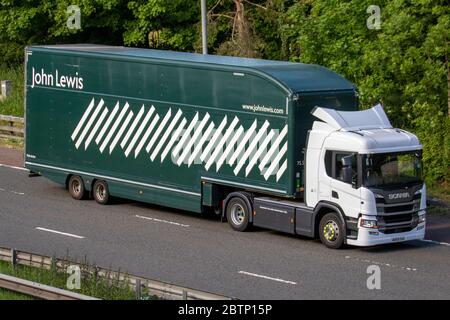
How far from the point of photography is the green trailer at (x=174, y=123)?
2416 cm

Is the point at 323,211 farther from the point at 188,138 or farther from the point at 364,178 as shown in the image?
the point at 188,138

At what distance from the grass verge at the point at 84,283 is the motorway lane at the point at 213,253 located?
2.11 meters

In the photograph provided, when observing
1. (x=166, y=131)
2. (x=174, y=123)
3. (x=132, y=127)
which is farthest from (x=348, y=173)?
(x=132, y=127)

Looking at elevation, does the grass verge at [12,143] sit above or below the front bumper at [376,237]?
above

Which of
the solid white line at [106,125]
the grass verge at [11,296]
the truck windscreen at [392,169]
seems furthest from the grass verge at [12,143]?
the grass verge at [11,296]

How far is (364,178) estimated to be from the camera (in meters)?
23.1

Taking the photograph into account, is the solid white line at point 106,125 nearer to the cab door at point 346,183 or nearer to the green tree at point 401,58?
the cab door at point 346,183

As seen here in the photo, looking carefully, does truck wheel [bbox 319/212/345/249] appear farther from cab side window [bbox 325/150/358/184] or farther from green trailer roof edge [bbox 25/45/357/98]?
green trailer roof edge [bbox 25/45/357/98]

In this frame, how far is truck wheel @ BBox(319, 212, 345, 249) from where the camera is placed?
920 inches

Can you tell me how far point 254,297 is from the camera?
764 inches

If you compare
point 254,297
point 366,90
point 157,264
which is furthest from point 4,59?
point 254,297

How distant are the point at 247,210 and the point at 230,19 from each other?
20021mm

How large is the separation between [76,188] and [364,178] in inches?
337
